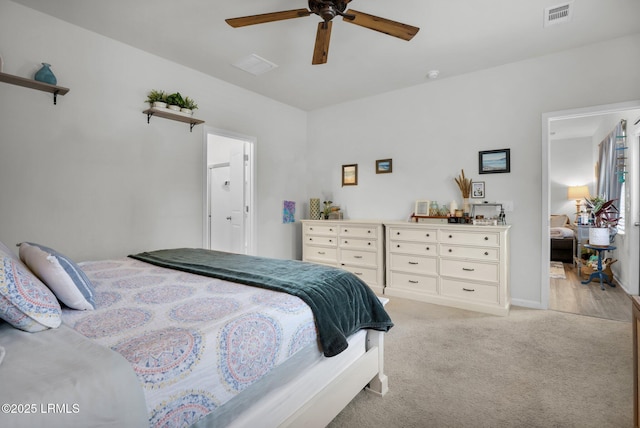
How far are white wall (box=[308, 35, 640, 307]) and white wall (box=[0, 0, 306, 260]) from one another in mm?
1931

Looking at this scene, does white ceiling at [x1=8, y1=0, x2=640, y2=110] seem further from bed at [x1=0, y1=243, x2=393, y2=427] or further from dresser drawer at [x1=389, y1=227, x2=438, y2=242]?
bed at [x1=0, y1=243, x2=393, y2=427]

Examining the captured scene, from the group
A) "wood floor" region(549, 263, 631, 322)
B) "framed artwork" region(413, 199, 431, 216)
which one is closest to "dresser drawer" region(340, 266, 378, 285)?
"framed artwork" region(413, 199, 431, 216)

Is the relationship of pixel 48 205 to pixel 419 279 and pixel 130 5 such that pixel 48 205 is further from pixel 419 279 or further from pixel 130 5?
pixel 419 279

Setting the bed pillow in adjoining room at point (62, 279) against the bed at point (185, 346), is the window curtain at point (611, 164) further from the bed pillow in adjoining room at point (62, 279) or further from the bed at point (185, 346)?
the bed pillow in adjoining room at point (62, 279)

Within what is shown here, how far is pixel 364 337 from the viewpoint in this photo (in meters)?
1.92

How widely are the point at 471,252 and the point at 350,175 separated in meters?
2.06

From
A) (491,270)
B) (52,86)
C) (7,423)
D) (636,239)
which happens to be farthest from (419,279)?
(52,86)

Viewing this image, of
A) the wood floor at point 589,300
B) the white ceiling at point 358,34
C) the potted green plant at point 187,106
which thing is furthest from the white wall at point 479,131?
the potted green plant at point 187,106

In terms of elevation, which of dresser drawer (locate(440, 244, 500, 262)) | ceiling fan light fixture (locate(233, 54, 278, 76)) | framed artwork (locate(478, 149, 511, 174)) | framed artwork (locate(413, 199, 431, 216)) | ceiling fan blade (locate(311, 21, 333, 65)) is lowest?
dresser drawer (locate(440, 244, 500, 262))

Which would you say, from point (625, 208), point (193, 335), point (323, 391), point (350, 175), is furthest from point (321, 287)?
point (625, 208)

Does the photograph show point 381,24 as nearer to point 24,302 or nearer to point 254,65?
point 254,65

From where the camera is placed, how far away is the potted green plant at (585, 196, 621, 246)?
440 cm

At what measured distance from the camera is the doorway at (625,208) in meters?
3.16

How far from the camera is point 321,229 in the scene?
455cm
